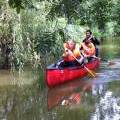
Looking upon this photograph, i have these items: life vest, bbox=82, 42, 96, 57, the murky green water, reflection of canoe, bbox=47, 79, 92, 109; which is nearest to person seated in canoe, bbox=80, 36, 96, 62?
life vest, bbox=82, 42, 96, 57

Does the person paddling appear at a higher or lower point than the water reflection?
higher

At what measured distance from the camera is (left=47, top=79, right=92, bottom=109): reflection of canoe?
37.0 ft

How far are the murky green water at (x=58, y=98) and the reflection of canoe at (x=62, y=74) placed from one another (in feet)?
0.68

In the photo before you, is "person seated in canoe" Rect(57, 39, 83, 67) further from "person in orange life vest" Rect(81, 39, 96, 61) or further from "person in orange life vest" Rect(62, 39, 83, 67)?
"person in orange life vest" Rect(81, 39, 96, 61)

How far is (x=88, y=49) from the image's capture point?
1670cm

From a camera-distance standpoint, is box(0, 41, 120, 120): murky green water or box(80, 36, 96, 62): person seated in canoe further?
box(80, 36, 96, 62): person seated in canoe

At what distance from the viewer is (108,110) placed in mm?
9438

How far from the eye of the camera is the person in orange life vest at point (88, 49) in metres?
16.6

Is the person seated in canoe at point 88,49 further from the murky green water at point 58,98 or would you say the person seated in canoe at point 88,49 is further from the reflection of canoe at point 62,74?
the reflection of canoe at point 62,74

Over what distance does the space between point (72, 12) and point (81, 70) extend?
6917 millimetres

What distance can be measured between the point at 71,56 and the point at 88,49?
2.53m

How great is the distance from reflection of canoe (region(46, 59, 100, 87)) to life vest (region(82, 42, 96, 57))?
1.22m

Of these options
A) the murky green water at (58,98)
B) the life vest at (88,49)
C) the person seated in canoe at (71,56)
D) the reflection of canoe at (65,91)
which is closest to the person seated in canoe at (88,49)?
the life vest at (88,49)

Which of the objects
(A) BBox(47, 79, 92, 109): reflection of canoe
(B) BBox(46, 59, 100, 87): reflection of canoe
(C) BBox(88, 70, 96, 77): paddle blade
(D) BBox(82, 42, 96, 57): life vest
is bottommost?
(A) BBox(47, 79, 92, 109): reflection of canoe
